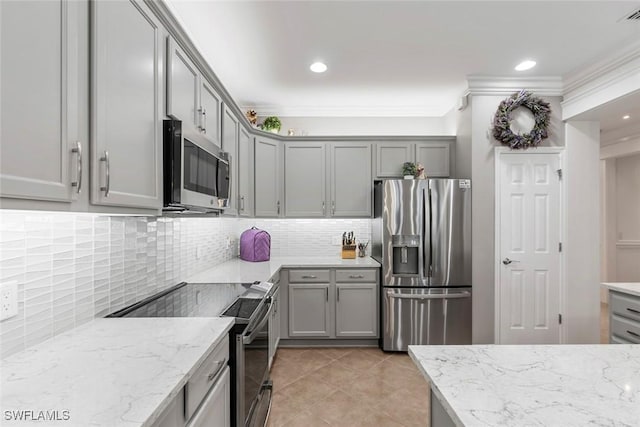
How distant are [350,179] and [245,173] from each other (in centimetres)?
128

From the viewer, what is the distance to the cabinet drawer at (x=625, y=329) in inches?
89.2

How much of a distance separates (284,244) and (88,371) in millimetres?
3251

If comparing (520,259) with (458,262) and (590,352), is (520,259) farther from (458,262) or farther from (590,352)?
(590,352)

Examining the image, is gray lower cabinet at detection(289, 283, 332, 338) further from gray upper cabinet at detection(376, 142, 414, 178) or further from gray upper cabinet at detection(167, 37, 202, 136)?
gray upper cabinet at detection(167, 37, 202, 136)

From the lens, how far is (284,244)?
424 centimetres

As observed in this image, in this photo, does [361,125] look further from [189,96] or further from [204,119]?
[189,96]

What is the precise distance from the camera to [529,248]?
3436 mm

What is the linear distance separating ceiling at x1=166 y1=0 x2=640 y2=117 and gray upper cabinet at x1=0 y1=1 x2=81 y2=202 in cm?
156

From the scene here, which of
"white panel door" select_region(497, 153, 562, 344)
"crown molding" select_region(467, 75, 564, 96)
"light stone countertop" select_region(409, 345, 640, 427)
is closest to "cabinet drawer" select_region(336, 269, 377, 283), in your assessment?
"white panel door" select_region(497, 153, 562, 344)

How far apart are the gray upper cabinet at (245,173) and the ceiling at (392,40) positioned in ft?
2.01

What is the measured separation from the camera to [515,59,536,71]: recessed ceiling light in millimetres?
3039

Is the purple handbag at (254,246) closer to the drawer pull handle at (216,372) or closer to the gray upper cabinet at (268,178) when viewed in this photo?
the gray upper cabinet at (268,178)

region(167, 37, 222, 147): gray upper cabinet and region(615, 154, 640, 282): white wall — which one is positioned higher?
region(167, 37, 222, 147): gray upper cabinet

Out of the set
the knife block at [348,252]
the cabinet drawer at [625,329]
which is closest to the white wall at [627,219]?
the cabinet drawer at [625,329]
